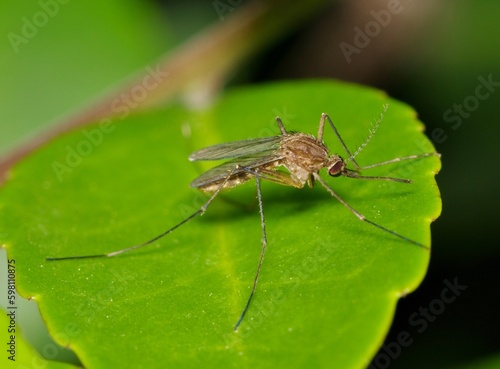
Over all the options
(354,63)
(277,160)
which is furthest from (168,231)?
(354,63)

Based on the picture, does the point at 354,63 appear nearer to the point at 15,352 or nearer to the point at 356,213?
the point at 356,213

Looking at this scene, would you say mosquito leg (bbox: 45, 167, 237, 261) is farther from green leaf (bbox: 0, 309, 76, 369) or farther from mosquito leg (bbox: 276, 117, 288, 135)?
green leaf (bbox: 0, 309, 76, 369)

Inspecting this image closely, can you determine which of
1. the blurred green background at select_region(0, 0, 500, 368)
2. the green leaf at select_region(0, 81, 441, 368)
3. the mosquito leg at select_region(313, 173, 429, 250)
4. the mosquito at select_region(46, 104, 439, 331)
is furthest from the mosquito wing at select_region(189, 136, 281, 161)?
the blurred green background at select_region(0, 0, 500, 368)

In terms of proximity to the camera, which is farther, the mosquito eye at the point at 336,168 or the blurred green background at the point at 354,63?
the blurred green background at the point at 354,63

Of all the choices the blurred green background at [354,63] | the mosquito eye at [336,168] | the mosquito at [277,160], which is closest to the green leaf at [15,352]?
the mosquito at [277,160]

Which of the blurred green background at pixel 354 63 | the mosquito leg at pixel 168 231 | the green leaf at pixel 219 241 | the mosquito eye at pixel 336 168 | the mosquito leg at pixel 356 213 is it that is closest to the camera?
the green leaf at pixel 219 241

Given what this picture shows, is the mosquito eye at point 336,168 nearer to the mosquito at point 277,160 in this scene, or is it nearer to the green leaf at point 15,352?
the mosquito at point 277,160

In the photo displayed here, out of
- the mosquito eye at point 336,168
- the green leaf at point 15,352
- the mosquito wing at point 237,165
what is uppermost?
the mosquito wing at point 237,165

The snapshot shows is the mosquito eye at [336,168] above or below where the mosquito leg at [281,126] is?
below
